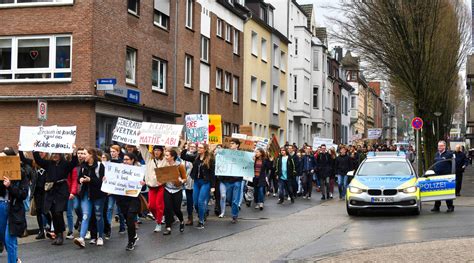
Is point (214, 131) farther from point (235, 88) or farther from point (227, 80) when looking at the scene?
point (235, 88)

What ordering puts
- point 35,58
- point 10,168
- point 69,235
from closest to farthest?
point 10,168, point 69,235, point 35,58

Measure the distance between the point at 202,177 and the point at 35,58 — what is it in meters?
13.1

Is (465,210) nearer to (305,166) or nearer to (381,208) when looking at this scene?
(381,208)

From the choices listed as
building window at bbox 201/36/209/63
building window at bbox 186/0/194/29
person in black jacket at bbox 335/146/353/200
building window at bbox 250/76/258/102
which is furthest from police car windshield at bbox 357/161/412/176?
building window at bbox 250/76/258/102

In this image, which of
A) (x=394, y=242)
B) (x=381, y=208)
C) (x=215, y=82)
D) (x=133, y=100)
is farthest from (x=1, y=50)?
(x=394, y=242)

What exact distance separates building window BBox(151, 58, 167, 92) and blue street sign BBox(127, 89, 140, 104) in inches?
92.4

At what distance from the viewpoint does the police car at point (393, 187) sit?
16.5m

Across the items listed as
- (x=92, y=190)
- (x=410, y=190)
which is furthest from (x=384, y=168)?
(x=92, y=190)

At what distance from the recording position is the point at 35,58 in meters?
26.0

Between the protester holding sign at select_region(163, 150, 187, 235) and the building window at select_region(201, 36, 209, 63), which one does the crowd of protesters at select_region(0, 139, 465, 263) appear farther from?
the building window at select_region(201, 36, 209, 63)

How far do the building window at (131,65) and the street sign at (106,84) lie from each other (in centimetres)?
334

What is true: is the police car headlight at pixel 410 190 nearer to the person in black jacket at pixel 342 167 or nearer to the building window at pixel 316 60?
the person in black jacket at pixel 342 167

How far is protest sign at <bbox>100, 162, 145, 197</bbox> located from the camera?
40.2 ft

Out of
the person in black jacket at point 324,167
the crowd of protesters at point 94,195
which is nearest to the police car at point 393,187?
the crowd of protesters at point 94,195
